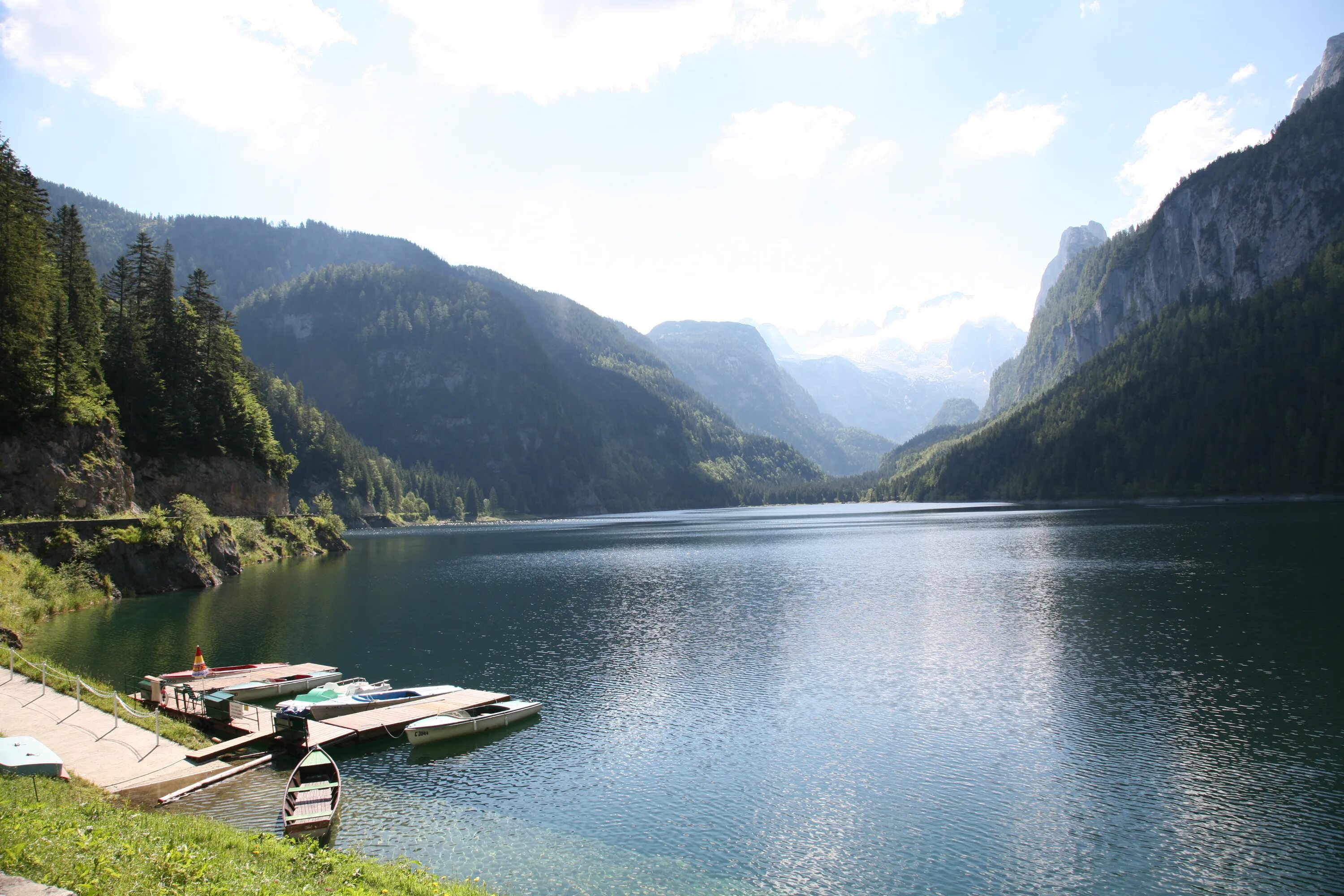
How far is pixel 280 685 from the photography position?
40031mm

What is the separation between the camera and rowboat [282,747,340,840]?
21.5 metres

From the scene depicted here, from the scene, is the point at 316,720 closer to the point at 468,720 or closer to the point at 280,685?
the point at 468,720

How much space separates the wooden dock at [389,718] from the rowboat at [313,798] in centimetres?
664

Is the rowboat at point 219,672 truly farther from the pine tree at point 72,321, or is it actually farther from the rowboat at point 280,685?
the pine tree at point 72,321

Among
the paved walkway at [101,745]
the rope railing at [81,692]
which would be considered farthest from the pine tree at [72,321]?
the paved walkway at [101,745]

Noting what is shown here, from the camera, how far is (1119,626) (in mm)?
49812

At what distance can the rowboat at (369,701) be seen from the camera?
34.9 metres

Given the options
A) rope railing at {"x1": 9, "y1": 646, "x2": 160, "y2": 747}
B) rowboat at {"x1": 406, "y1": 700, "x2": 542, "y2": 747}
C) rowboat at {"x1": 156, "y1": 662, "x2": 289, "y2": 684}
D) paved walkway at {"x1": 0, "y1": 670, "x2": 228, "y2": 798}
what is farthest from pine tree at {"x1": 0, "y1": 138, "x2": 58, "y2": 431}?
rowboat at {"x1": 406, "y1": 700, "x2": 542, "y2": 747}

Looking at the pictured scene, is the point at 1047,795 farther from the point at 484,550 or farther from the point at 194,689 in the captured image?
the point at 484,550

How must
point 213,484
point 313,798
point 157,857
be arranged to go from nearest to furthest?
point 157,857, point 313,798, point 213,484

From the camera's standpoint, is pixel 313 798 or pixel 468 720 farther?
pixel 468 720

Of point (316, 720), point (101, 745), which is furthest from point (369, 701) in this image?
point (101, 745)

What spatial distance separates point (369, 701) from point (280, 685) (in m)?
6.96

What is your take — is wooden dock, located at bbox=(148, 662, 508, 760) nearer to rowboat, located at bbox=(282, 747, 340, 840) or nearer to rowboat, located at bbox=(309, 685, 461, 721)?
rowboat, located at bbox=(309, 685, 461, 721)
